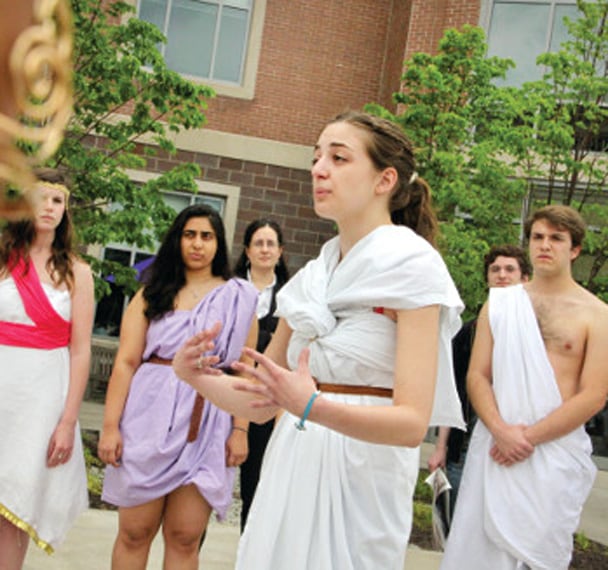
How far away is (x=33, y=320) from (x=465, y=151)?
238 inches

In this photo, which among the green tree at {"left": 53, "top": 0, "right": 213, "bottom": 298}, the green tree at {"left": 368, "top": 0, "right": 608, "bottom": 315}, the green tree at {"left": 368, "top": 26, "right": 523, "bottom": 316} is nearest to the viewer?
the green tree at {"left": 53, "top": 0, "right": 213, "bottom": 298}

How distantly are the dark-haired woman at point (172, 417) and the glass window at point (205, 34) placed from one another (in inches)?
440

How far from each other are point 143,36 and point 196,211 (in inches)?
178

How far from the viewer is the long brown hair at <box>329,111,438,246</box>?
2627 mm

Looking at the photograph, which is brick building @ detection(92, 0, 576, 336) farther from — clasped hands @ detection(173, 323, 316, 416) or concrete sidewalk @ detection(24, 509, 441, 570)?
clasped hands @ detection(173, 323, 316, 416)

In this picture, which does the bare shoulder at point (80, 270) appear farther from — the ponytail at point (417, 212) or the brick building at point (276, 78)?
the brick building at point (276, 78)

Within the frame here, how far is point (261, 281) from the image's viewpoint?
18.2 ft

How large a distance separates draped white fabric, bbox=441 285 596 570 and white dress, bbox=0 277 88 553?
1.71 meters

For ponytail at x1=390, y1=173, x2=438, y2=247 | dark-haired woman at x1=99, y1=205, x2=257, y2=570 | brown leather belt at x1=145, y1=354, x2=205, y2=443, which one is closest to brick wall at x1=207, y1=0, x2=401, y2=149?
dark-haired woman at x1=99, y1=205, x2=257, y2=570

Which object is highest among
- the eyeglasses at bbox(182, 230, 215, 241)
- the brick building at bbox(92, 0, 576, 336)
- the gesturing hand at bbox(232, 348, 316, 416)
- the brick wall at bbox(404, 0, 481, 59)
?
the brick wall at bbox(404, 0, 481, 59)

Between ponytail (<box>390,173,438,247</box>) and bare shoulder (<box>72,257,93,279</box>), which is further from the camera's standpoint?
bare shoulder (<box>72,257,93,279</box>)

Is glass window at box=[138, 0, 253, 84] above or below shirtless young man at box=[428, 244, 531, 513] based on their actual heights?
above

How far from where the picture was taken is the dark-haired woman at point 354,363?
2.43m

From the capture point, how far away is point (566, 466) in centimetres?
424
